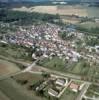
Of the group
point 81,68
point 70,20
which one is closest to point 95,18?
point 70,20

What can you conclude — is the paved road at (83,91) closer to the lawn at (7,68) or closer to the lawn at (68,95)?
the lawn at (68,95)

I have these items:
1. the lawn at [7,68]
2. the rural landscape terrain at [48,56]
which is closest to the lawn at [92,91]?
the rural landscape terrain at [48,56]

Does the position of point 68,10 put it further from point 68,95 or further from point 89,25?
point 68,95

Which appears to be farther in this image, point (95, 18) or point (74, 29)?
point (95, 18)

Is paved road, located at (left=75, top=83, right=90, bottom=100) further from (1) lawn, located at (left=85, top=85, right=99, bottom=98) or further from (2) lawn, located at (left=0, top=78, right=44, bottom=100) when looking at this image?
(2) lawn, located at (left=0, top=78, right=44, bottom=100)

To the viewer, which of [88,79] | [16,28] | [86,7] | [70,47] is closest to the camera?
[88,79]

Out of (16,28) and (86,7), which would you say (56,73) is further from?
(86,7)

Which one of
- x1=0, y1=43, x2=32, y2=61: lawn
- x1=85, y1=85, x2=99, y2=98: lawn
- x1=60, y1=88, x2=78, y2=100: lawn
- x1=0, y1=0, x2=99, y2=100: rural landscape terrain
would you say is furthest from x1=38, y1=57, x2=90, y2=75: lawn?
x1=60, y1=88, x2=78, y2=100: lawn
